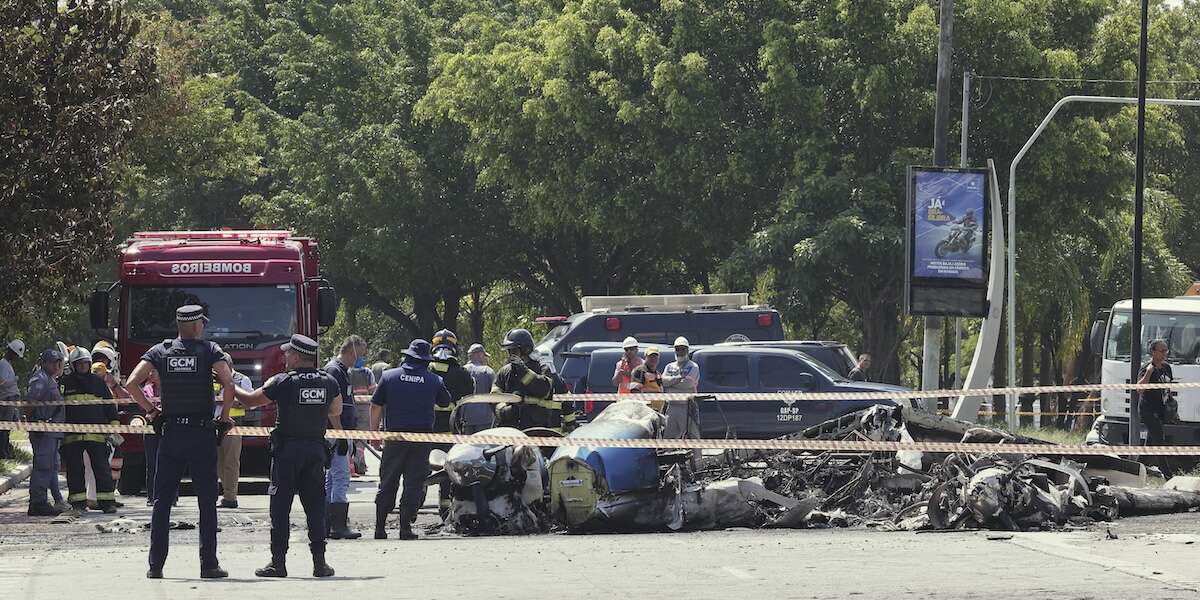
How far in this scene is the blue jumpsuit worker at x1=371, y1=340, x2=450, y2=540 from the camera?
14672 millimetres

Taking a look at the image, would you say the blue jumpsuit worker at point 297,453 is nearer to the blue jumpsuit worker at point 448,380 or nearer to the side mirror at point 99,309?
the blue jumpsuit worker at point 448,380

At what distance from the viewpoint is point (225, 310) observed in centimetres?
2123

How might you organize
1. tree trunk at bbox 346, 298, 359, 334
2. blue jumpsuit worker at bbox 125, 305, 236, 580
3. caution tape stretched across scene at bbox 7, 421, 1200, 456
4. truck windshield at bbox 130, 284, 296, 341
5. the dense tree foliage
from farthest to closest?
1. tree trunk at bbox 346, 298, 359, 334
2. the dense tree foliage
3. truck windshield at bbox 130, 284, 296, 341
4. caution tape stretched across scene at bbox 7, 421, 1200, 456
5. blue jumpsuit worker at bbox 125, 305, 236, 580

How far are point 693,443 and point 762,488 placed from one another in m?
0.75

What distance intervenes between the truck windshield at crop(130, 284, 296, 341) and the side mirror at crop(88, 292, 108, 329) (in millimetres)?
345

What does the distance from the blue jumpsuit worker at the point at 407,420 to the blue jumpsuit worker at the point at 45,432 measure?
429 cm

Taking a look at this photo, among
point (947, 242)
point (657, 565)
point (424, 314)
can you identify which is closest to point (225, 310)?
point (657, 565)

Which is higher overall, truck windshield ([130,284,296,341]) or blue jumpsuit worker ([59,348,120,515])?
truck windshield ([130,284,296,341])

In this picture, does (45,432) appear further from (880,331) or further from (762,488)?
(880,331)

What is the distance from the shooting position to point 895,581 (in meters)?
11.4

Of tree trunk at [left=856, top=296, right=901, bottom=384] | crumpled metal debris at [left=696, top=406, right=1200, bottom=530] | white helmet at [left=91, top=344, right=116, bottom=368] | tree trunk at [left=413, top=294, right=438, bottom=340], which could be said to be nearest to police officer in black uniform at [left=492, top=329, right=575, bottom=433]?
crumpled metal debris at [left=696, top=406, right=1200, bottom=530]

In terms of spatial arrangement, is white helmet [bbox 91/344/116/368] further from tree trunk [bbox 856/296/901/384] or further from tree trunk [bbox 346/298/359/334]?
tree trunk [bbox 346/298/359/334]

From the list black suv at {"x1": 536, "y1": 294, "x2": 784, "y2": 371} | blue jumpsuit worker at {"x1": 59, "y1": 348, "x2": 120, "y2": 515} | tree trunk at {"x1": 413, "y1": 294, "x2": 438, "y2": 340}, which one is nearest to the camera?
blue jumpsuit worker at {"x1": 59, "y1": 348, "x2": 120, "y2": 515}

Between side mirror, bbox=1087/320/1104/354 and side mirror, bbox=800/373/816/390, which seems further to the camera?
side mirror, bbox=1087/320/1104/354
